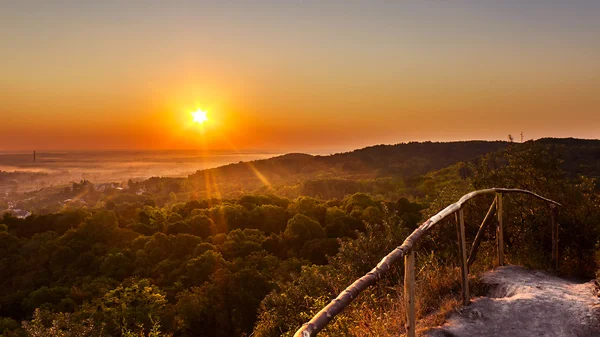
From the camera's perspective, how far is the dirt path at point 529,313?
13.3 ft

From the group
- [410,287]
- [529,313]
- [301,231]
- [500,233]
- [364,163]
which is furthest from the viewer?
[364,163]

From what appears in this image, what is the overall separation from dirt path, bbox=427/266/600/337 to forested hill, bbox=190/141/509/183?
5729 inches

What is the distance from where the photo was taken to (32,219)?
45469 mm

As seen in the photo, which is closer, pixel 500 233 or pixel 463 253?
pixel 463 253

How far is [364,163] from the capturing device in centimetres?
17262

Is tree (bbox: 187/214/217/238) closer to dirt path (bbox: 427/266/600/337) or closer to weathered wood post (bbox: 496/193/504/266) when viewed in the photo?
weathered wood post (bbox: 496/193/504/266)

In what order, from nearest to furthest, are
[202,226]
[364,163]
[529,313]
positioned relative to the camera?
[529,313], [202,226], [364,163]

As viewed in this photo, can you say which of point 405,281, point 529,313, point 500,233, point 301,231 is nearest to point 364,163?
point 301,231

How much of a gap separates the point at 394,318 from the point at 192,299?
2488cm

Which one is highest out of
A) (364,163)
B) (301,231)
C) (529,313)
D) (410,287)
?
(364,163)

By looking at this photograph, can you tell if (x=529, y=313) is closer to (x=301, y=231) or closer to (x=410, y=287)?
(x=410, y=287)

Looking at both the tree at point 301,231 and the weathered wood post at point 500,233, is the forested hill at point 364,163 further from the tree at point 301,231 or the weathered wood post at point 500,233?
the weathered wood post at point 500,233

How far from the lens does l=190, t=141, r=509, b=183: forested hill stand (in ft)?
510

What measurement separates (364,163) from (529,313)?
17031 centimetres
